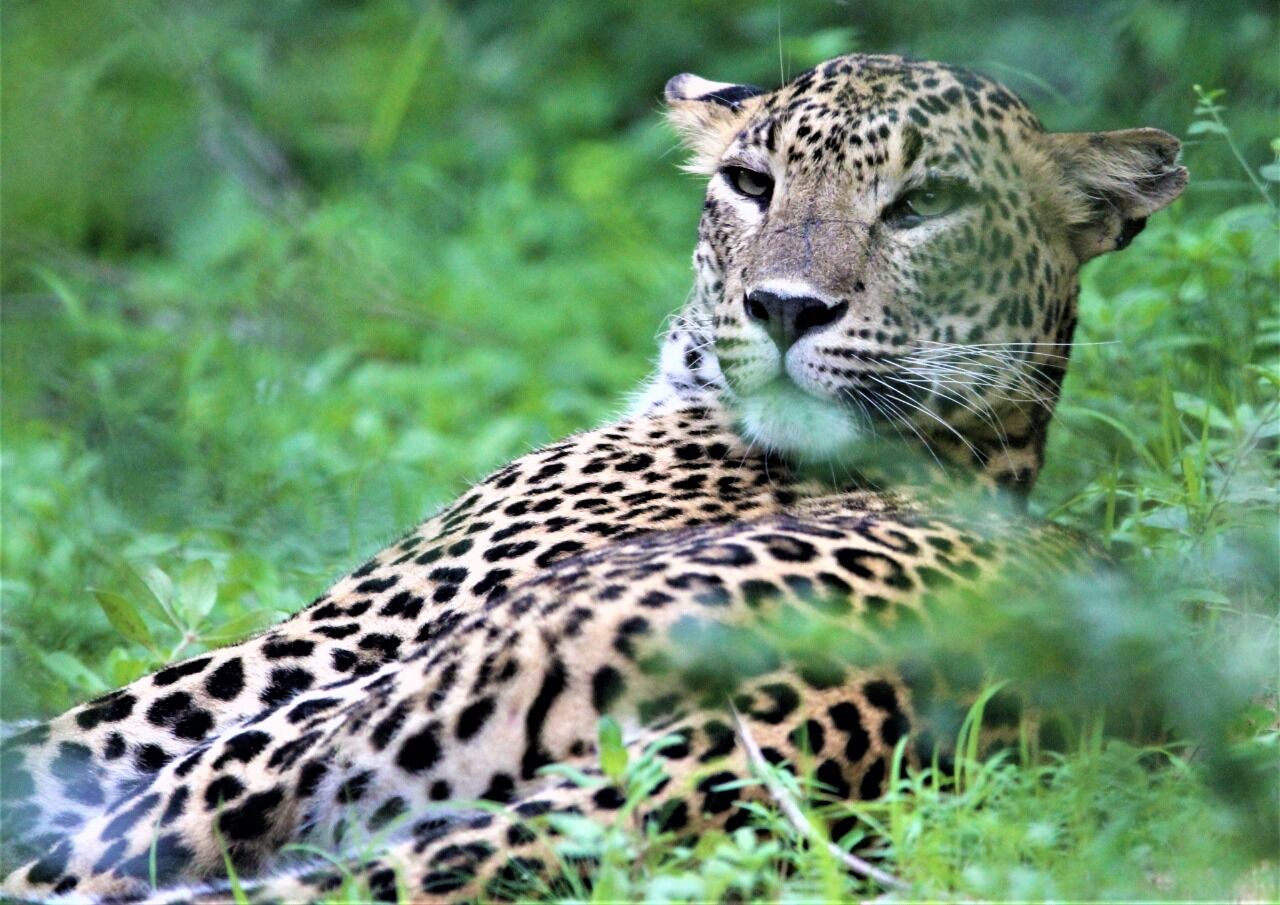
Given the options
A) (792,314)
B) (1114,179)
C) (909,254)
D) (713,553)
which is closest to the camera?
(713,553)

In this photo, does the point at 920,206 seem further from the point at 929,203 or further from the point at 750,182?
the point at 750,182

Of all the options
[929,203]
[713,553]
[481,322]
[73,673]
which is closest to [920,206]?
[929,203]

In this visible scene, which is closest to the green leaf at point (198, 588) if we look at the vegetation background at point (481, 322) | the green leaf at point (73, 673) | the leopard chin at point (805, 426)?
the vegetation background at point (481, 322)

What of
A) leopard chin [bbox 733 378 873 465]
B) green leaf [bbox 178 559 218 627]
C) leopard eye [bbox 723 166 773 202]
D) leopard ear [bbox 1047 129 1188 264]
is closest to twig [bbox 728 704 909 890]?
leopard chin [bbox 733 378 873 465]

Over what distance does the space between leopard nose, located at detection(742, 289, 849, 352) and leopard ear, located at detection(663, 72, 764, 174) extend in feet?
3.61

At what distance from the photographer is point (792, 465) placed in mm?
5055

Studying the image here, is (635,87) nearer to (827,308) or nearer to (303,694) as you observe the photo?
(827,308)

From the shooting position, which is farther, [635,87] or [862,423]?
[635,87]

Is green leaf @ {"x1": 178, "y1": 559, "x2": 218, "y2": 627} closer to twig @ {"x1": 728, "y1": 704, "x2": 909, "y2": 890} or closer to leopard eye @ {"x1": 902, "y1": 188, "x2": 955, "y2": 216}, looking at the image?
leopard eye @ {"x1": 902, "y1": 188, "x2": 955, "y2": 216}

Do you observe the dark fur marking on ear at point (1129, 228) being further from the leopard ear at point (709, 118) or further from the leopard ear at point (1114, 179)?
the leopard ear at point (709, 118)

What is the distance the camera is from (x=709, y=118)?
5914 millimetres

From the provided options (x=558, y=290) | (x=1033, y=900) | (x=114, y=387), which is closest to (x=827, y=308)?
(x=1033, y=900)

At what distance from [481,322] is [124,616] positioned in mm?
5054

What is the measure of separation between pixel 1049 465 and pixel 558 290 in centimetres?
484
